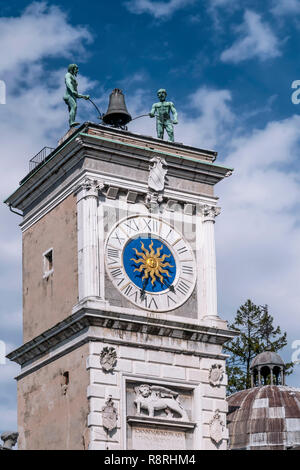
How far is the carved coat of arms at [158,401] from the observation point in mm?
38812

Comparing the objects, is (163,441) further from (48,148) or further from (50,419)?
(48,148)

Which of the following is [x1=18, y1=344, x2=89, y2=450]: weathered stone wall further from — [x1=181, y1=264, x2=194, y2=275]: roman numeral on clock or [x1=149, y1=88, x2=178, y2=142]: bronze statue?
[x1=149, y1=88, x2=178, y2=142]: bronze statue

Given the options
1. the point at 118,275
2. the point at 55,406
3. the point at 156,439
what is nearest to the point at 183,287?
the point at 118,275

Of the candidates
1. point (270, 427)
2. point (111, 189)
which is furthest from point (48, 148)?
point (270, 427)

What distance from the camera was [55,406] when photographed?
39.7m

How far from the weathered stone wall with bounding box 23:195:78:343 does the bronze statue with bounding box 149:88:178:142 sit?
15.2 ft

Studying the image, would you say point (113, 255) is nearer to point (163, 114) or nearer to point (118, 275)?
point (118, 275)

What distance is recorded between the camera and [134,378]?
1531 inches

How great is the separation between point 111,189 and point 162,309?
395 centimetres

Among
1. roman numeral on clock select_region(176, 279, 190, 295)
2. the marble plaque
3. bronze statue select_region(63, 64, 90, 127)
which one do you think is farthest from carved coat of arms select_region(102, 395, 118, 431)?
bronze statue select_region(63, 64, 90, 127)

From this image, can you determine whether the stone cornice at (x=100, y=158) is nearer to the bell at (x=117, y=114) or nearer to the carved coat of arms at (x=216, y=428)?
the bell at (x=117, y=114)

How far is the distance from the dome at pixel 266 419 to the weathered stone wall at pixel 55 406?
1204 cm

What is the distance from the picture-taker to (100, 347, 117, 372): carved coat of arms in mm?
38344

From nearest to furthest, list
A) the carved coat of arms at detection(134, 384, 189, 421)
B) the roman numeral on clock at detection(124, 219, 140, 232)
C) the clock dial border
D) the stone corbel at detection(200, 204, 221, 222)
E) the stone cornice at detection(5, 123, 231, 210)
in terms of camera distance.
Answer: the carved coat of arms at detection(134, 384, 189, 421)
the clock dial border
the stone cornice at detection(5, 123, 231, 210)
the roman numeral on clock at detection(124, 219, 140, 232)
the stone corbel at detection(200, 204, 221, 222)
